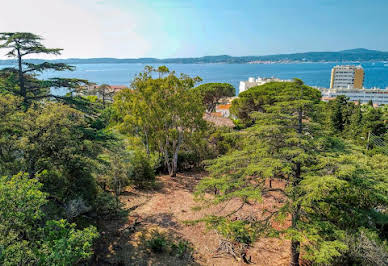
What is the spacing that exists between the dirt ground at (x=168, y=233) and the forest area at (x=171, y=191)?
0.05m

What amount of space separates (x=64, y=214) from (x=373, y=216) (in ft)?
33.8

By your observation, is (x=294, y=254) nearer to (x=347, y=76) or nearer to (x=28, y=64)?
(x=28, y=64)

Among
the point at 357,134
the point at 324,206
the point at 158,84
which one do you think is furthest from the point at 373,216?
the point at 357,134

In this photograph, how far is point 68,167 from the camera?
943 centimetres

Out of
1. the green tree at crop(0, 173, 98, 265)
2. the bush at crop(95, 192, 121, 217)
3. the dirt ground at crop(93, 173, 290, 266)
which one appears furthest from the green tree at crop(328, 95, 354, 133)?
the green tree at crop(0, 173, 98, 265)

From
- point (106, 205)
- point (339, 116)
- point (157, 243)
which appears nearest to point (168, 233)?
point (157, 243)

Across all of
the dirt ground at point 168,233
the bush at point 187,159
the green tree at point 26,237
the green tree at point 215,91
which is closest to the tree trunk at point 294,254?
the dirt ground at point 168,233

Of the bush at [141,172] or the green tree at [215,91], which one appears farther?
the green tree at [215,91]

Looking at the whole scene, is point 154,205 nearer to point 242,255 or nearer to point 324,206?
point 242,255

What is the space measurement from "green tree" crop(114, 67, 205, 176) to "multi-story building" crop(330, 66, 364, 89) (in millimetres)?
130316

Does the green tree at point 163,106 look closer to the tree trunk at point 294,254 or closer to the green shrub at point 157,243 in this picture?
the green shrub at point 157,243

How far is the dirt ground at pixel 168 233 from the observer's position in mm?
9211

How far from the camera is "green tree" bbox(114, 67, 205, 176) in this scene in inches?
626

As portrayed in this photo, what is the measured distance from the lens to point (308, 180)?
6.83 metres
